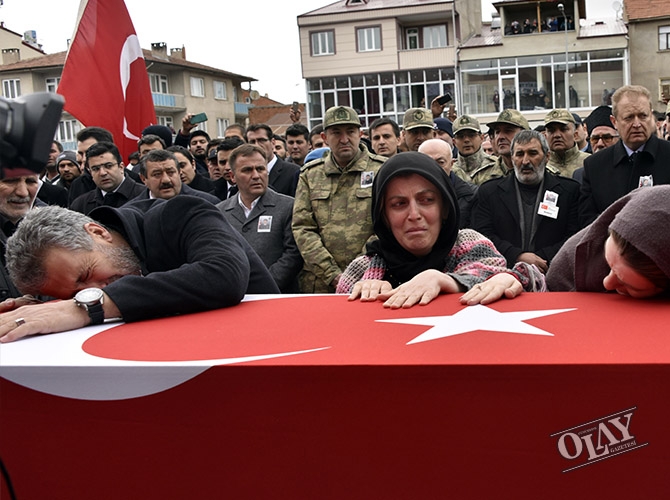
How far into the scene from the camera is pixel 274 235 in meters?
5.85

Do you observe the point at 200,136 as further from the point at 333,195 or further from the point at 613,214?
the point at 613,214

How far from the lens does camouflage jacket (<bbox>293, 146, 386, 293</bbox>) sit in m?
5.34

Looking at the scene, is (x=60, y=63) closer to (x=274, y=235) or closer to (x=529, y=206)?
(x=274, y=235)

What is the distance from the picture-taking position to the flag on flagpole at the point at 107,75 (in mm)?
7273

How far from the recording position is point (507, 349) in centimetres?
148

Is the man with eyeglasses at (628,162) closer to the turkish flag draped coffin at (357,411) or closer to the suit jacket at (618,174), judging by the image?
the suit jacket at (618,174)

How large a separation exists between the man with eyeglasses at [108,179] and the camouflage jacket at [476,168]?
3426 mm

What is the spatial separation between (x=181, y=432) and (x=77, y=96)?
6.45 m

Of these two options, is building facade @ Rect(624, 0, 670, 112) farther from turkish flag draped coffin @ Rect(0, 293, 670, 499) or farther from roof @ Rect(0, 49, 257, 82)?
turkish flag draped coffin @ Rect(0, 293, 670, 499)

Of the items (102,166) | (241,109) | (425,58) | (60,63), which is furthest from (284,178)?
(241,109)

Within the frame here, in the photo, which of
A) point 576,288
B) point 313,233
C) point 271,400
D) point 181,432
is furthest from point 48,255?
point 313,233

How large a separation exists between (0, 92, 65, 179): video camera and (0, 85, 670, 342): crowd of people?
103cm

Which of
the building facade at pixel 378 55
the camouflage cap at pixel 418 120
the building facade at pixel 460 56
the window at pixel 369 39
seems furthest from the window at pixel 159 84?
the camouflage cap at pixel 418 120

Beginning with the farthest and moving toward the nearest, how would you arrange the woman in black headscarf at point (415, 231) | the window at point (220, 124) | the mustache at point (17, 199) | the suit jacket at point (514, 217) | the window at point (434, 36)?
1. the window at point (220, 124)
2. the window at point (434, 36)
3. the suit jacket at point (514, 217)
4. the mustache at point (17, 199)
5. the woman in black headscarf at point (415, 231)
